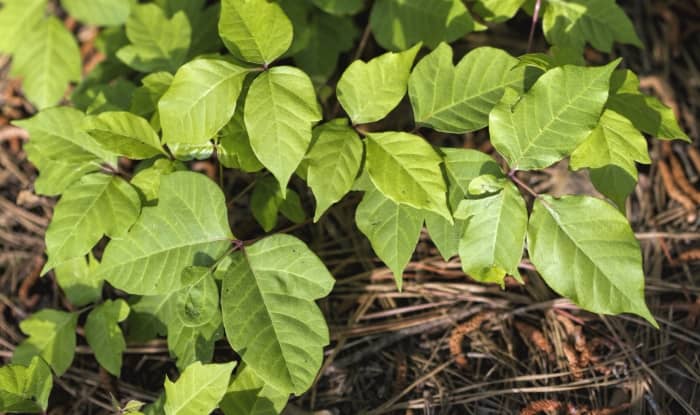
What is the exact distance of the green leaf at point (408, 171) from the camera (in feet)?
4.99

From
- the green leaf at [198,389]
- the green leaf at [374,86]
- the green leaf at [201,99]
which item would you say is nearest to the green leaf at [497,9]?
the green leaf at [374,86]

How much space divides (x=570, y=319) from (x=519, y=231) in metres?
0.61

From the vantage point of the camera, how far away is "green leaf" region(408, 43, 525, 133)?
5.38ft

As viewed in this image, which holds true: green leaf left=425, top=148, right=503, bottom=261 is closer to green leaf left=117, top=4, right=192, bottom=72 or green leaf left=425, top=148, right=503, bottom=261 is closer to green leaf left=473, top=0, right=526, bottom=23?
green leaf left=473, top=0, right=526, bottom=23

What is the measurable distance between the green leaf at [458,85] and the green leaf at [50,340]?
1.22 metres

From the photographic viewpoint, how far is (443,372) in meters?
1.91

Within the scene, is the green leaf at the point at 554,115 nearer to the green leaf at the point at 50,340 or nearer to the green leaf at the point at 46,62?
the green leaf at the point at 50,340

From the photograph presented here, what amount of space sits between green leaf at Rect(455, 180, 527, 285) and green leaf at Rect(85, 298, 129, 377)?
1007 mm

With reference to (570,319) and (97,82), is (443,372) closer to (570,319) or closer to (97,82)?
(570,319)

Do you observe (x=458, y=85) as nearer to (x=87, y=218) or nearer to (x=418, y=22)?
(x=418, y=22)

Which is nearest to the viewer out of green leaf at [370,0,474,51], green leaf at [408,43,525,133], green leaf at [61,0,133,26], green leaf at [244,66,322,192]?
green leaf at [244,66,322,192]

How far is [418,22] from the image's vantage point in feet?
6.70

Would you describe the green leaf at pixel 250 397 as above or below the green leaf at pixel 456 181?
below

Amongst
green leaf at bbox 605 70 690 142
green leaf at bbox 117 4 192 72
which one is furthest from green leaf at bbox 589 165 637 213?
green leaf at bbox 117 4 192 72
